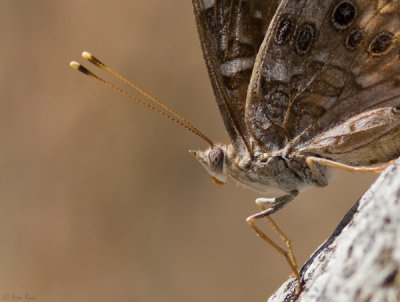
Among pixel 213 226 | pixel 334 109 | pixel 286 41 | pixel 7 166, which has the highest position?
pixel 7 166

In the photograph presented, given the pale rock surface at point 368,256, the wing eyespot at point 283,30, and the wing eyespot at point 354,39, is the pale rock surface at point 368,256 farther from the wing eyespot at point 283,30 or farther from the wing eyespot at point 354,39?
the wing eyespot at point 283,30

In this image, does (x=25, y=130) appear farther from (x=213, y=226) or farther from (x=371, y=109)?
(x=371, y=109)

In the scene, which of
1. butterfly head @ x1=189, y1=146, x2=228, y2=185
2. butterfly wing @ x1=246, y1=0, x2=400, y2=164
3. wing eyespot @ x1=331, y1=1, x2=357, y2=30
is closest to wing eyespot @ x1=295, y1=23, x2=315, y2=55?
butterfly wing @ x1=246, y1=0, x2=400, y2=164

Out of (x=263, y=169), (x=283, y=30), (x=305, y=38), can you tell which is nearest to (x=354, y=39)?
(x=305, y=38)

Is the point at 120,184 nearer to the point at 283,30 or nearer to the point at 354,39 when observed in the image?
the point at 283,30

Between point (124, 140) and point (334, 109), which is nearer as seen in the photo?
point (334, 109)

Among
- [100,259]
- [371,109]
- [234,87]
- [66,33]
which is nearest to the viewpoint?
[371,109]

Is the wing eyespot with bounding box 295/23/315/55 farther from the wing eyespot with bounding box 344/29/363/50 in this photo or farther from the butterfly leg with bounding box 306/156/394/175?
the butterfly leg with bounding box 306/156/394/175

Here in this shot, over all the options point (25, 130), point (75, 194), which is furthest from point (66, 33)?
point (75, 194)

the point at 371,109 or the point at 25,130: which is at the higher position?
the point at 25,130
